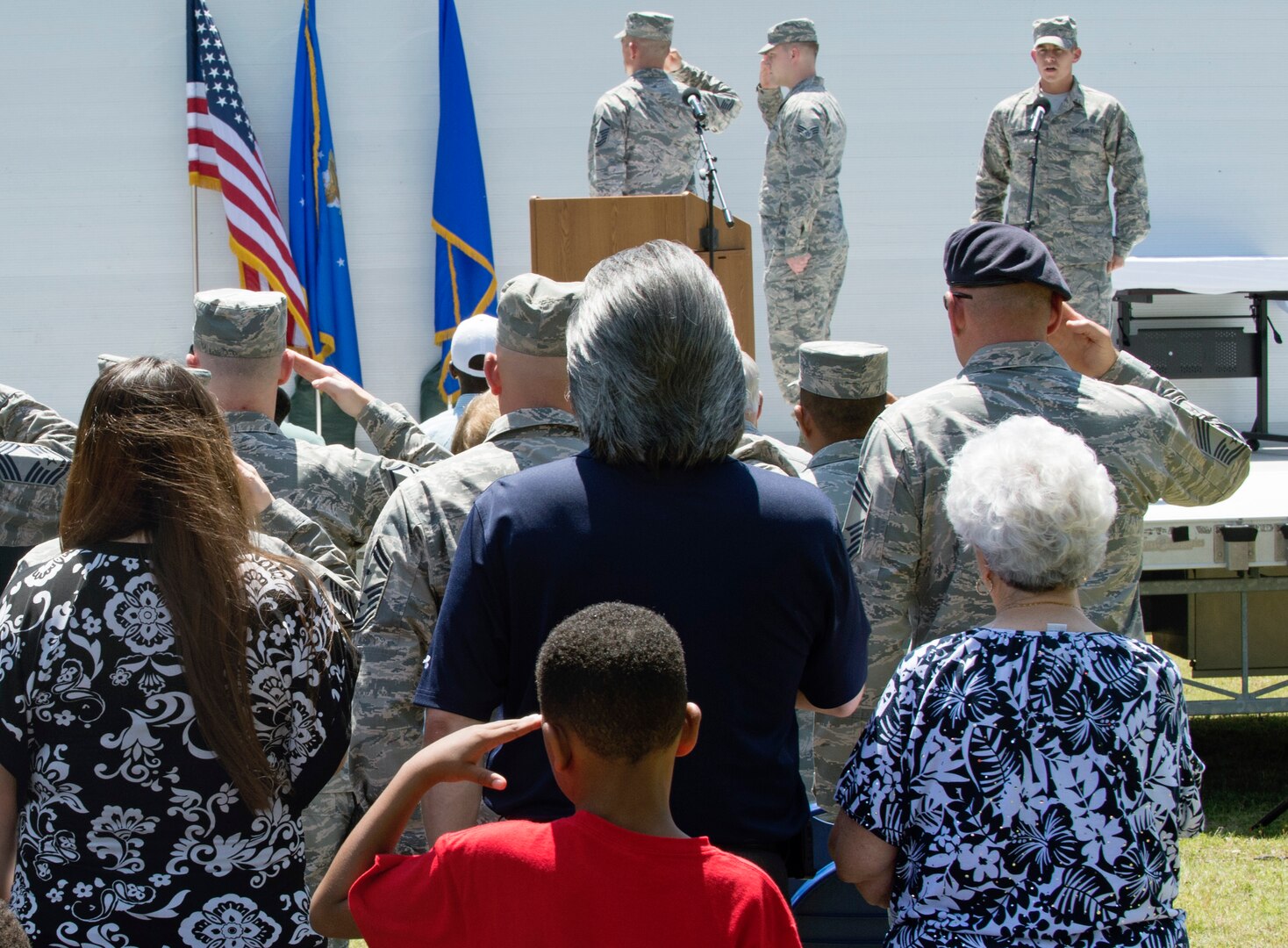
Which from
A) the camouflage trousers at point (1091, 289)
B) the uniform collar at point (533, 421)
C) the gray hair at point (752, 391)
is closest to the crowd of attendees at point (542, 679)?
the uniform collar at point (533, 421)

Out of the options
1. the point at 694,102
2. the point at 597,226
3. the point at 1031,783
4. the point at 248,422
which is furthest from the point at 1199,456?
the point at 694,102

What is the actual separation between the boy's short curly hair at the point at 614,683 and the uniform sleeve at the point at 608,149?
4.95 meters

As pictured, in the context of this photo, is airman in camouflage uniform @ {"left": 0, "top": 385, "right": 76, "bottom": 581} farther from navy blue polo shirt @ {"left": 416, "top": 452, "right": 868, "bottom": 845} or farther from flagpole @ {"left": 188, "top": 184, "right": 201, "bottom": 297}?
flagpole @ {"left": 188, "top": 184, "right": 201, "bottom": 297}

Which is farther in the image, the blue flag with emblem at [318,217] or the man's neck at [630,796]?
the blue flag with emblem at [318,217]

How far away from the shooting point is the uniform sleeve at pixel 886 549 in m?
2.32

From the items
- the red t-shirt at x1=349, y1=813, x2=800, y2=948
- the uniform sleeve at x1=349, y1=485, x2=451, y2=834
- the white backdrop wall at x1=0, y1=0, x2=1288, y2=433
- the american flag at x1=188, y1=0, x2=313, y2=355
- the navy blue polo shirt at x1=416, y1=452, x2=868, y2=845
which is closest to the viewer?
the red t-shirt at x1=349, y1=813, x2=800, y2=948

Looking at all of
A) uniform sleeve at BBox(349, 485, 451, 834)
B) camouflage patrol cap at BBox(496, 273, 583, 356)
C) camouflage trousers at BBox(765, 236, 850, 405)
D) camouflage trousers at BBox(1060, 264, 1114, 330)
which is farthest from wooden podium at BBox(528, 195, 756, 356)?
uniform sleeve at BBox(349, 485, 451, 834)

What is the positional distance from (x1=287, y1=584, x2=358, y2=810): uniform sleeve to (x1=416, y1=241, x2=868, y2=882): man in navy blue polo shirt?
24 cm

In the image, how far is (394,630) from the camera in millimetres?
1924

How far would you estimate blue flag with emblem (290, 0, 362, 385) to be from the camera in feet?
27.8

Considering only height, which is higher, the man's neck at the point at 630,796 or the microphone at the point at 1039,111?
the microphone at the point at 1039,111

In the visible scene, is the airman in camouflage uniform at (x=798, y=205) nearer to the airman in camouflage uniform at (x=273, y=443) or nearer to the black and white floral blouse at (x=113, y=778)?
the airman in camouflage uniform at (x=273, y=443)

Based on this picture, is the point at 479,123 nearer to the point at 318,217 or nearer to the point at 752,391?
the point at 318,217

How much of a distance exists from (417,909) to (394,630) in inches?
25.5
